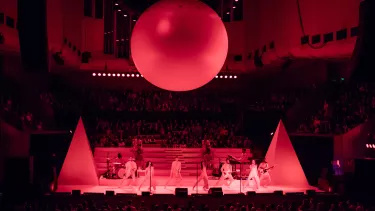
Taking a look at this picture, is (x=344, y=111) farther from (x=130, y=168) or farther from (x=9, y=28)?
(x=9, y=28)

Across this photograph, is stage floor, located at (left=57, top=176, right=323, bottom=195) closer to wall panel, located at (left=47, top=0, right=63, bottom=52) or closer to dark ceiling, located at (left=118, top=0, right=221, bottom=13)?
wall panel, located at (left=47, top=0, right=63, bottom=52)

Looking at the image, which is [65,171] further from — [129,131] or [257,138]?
[257,138]

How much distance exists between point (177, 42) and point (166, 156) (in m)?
15.1

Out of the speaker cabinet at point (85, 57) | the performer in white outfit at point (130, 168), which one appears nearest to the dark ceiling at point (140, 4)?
the performer in white outfit at point (130, 168)

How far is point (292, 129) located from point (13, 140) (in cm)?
1144

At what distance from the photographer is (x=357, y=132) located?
1473cm

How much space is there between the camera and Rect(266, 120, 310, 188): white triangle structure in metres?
15.7

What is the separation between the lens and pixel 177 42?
4703 millimetres

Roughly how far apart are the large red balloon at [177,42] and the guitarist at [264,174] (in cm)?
1032

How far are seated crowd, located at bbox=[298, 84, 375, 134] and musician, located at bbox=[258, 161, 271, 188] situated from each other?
2.75 metres

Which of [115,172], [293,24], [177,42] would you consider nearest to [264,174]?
[115,172]

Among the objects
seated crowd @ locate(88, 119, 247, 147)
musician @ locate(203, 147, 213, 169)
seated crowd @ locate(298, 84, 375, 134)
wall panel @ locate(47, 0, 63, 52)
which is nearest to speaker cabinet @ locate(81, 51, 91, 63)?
seated crowd @ locate(88, 119, 247, 147)

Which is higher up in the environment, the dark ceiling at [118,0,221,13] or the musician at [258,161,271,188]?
the dark ceiling at [118,0,221,13]

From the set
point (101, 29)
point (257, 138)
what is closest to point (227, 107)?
point (257, 138)
